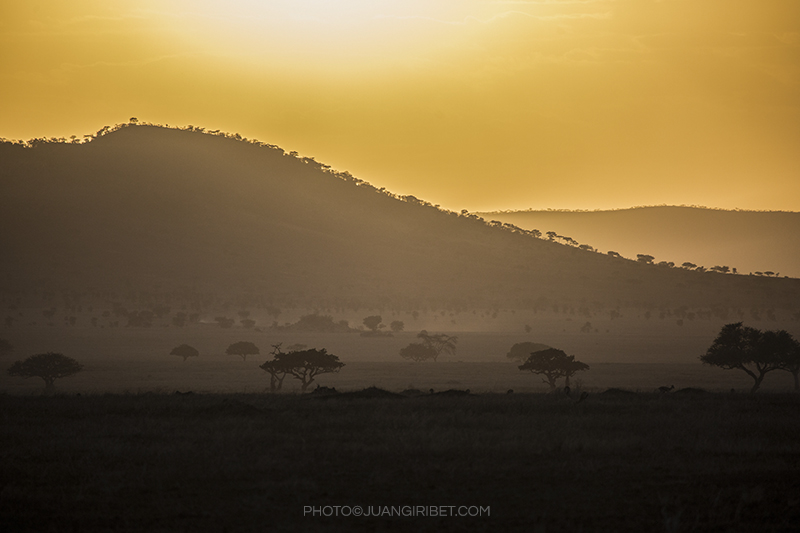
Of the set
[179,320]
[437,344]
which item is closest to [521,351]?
[437,344]

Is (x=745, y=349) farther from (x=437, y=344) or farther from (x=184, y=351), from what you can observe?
(x=184, y=351)

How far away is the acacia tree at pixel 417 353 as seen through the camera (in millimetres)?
81438

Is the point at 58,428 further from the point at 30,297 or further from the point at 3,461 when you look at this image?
the point at 30,297

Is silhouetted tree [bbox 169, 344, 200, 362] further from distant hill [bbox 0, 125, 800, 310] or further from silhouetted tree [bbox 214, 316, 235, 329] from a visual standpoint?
distant hill [bbox 0, 125, 800, 310]

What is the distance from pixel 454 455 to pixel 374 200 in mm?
180869

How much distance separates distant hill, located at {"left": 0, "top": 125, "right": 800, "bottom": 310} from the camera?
136 meters

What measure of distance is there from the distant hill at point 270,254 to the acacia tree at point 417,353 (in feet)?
171

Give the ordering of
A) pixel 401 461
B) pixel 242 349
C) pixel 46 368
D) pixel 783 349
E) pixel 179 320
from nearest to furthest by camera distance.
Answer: pixel 401 461 → pixel 783 349 → pixel 46 368 → pixel 242 349 → pixel 179 320

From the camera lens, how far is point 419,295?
468 ft

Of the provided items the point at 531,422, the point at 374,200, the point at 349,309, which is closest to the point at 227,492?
the point at 531,422

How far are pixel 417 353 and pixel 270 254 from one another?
7682 cm

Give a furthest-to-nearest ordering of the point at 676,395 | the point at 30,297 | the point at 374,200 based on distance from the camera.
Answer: the point at 374,200 → the point at 30,297 → the point at 676,395

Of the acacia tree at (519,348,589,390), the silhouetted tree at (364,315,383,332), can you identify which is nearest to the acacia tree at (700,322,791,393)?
the acacia tree at (519,348,589,390)

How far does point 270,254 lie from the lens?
151750 millimetres
